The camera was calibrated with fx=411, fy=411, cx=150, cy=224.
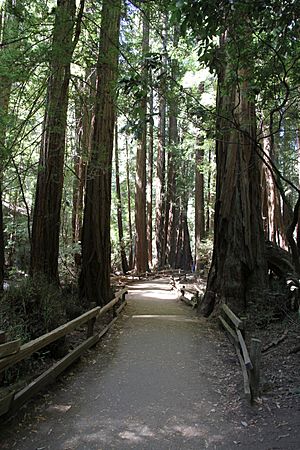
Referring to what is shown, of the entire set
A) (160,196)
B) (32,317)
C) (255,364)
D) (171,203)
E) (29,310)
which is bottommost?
(255,364)

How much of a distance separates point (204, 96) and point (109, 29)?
1167 cm

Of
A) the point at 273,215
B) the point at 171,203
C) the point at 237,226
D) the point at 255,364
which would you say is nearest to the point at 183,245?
the point at 171,203

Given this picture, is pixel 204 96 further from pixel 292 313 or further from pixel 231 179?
pixel 292 313

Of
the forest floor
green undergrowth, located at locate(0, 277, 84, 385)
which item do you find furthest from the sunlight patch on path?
green undergrowth, located at locate(0, 277, 84, 385)

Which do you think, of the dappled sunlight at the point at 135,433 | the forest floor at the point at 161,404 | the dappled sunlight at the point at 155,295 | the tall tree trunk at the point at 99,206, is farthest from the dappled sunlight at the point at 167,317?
the dappled sunlight at the point at 135,433

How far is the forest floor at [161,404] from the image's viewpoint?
421 cm

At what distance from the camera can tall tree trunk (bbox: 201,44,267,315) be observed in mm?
10766

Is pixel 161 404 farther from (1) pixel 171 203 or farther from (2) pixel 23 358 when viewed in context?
(1) pixel 171 203

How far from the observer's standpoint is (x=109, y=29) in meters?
11.1

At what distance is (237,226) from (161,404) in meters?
6.69

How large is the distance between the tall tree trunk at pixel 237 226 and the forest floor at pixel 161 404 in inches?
98.8

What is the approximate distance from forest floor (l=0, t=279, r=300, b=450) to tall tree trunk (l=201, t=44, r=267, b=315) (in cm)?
251

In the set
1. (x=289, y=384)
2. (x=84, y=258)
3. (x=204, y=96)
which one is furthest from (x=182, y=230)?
(x=289, y=384)

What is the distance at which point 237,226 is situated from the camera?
11117 millimetres
